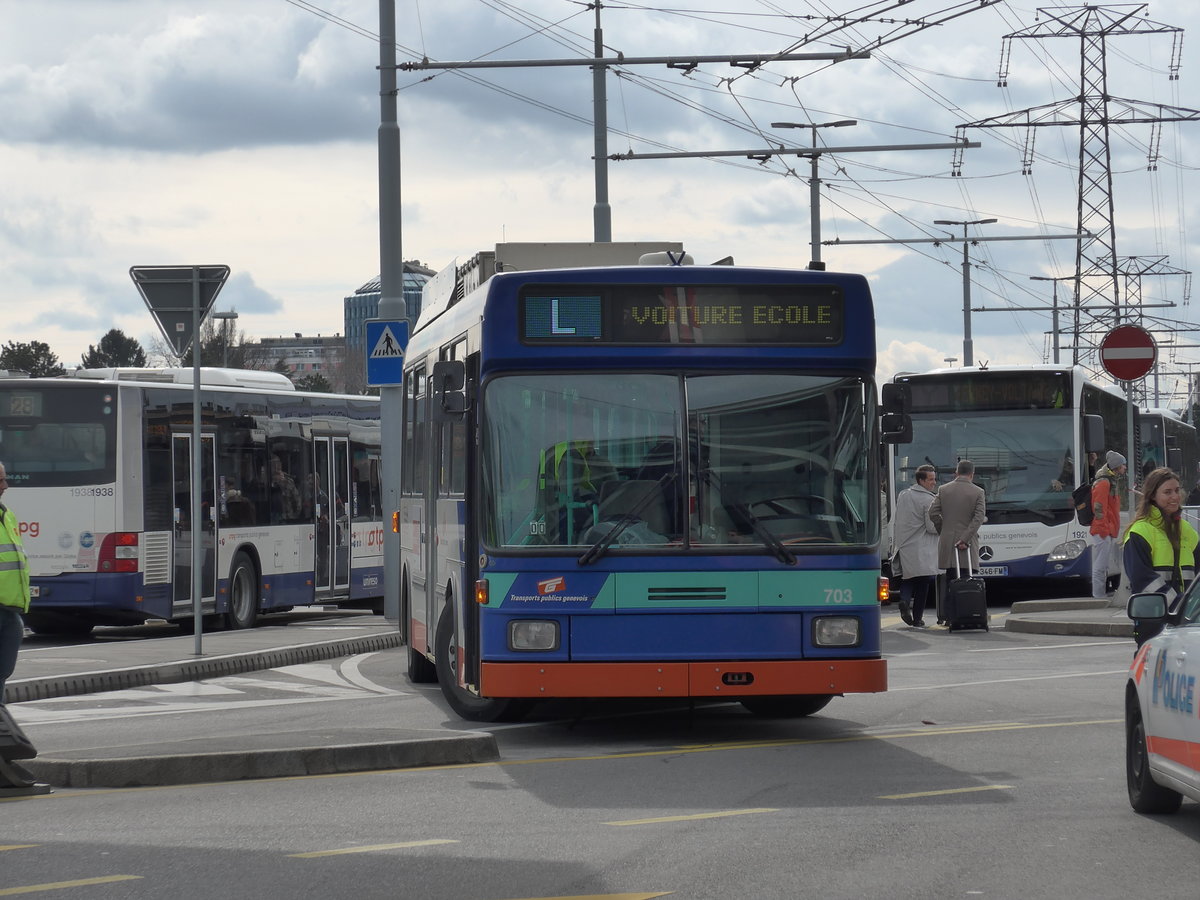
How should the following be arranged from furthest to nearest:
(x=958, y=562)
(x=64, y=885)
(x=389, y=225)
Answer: (x=389, y=225), (x=958, y=562), (x=64, y=885)

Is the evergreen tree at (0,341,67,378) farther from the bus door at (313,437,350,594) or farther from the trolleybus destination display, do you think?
the trolleybus destination display

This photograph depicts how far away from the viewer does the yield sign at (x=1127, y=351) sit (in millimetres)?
20438

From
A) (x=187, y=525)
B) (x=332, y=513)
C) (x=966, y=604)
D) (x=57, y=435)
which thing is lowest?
(x=966, y=604)

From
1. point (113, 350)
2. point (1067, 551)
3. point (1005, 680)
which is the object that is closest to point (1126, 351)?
point (1005, 680)

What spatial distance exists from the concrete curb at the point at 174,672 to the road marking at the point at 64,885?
27.5ft

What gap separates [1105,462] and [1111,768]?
1629cm

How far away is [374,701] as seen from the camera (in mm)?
15281

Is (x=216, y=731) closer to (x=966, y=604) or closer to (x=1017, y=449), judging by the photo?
(x=966, y=604)

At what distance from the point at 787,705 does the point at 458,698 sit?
227cm

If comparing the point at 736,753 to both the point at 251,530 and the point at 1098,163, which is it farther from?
the point at 1098,163

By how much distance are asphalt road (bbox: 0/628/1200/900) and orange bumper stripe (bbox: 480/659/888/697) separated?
0.38 meters

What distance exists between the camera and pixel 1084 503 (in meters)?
24.9

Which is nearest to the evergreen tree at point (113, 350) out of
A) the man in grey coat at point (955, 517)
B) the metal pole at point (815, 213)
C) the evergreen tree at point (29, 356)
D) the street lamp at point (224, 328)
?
the evergreen tree at point (29, 356)

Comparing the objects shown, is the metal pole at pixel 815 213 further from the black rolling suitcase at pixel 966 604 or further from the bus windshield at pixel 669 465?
the bus windshield at pixel 669 465
